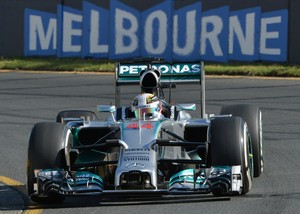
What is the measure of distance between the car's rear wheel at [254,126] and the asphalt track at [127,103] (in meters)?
0.17

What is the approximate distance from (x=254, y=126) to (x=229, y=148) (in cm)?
140

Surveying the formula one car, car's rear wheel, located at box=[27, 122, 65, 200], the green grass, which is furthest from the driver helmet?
the green grass

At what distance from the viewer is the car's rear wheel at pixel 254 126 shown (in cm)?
1042

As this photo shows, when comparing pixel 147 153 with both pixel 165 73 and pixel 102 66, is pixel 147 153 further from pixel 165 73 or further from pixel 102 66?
pixel 102 66

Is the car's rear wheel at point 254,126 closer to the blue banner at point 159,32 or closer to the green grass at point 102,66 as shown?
the green grass at point 102,66

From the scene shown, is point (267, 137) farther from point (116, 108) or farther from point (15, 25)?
point (15, 25)

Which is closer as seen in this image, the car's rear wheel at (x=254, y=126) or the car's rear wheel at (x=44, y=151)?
the car's rear wheel at (x=44, y=151)

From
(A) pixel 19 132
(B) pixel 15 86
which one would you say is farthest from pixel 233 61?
(A) pixel 19 132

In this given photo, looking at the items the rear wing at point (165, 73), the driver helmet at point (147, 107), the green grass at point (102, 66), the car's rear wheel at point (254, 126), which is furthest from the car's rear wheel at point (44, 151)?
the green grass at point (102, 66)

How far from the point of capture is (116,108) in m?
10.8

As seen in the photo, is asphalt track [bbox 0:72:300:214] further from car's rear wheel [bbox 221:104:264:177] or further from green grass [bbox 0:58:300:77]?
green grass [bbox 0:58:300:77]

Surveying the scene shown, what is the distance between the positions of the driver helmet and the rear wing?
0.78 m

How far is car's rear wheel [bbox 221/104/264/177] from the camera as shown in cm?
1042

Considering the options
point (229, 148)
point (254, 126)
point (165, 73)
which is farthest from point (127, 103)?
point (229, 148)
